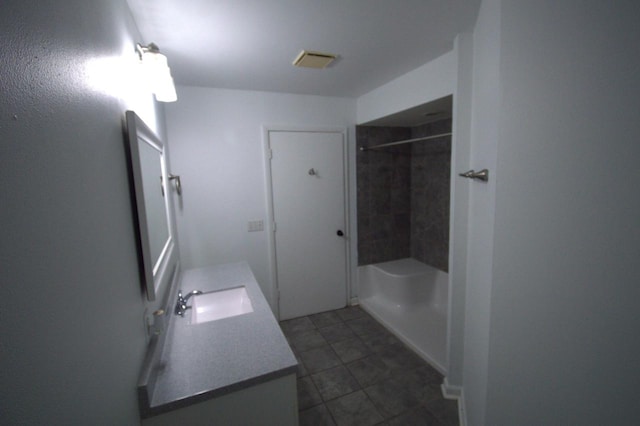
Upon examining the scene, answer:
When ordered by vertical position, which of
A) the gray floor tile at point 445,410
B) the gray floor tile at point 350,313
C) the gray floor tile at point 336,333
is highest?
the gray floor tile at point 350,313

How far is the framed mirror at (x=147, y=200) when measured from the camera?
99 cm

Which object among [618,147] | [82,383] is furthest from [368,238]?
[82,383]

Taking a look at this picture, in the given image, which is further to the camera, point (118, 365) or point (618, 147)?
point (118, 365)

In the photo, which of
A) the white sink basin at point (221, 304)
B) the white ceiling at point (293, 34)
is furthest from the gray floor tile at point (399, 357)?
the white ceiling at point (293, 34)

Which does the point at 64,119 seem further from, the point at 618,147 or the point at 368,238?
the point at 368,238

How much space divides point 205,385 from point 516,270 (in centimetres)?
116

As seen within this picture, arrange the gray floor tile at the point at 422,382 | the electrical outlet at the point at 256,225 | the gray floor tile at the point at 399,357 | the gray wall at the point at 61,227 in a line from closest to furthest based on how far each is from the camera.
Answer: the gray wall at the point at 61,227, the gray floor tile at the point at 422,382, the gray floor tile at the point at 399,357, the electrical outlet at the point at 256,225

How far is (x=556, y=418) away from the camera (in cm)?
80

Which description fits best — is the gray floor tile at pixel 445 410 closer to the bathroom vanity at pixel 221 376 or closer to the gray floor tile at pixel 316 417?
the gray floor tile at pixel 316 417

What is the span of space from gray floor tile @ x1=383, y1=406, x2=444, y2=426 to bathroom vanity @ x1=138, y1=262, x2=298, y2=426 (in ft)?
3.17

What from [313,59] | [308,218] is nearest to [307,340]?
[308,218]

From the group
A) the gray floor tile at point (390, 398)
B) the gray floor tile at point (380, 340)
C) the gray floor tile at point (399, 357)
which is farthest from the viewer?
the gray floor tile at point (380, 340)

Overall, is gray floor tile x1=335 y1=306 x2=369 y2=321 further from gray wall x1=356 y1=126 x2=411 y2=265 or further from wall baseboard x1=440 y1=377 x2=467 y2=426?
wall baseboard x1=440 y1=377 x2=467 y2=426

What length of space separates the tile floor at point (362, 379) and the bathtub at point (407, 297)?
0.62 feet
